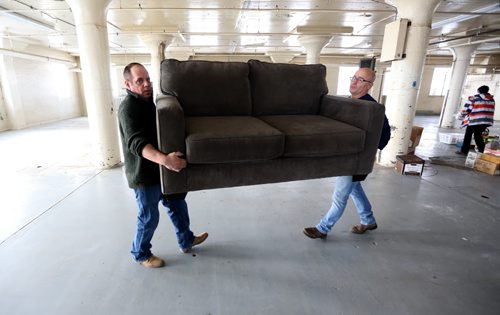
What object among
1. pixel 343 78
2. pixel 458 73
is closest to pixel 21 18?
pixel 458 73

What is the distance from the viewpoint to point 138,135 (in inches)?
56.5

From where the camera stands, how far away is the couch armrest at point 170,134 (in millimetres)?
1380

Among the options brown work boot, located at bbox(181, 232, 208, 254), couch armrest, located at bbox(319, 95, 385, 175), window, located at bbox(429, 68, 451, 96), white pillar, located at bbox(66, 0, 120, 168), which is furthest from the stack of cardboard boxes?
window, located at bbox(429, 68, 451, 96)

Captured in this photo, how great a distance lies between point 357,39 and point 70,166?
8950 mm

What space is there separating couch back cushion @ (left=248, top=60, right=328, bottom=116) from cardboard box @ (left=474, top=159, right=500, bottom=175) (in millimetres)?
3525

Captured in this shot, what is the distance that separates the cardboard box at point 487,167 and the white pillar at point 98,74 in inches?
231

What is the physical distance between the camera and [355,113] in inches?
72.8

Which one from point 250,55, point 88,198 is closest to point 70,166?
point 88,198

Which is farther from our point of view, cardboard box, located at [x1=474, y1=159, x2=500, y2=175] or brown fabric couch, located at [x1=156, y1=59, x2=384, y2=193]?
cardboard box, located at [x1=474, y1=159, x2=500, y2=175]

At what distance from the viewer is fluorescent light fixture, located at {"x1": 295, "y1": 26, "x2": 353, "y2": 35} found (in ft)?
22.1

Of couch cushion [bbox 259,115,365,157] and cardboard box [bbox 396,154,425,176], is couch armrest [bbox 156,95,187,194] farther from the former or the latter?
cardboard box [bbox 396,154,425,176]

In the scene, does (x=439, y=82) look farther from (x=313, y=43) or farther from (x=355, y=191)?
(x=355, y=191)

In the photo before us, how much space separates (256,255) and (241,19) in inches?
230

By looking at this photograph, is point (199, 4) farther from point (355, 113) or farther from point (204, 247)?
point (204, 247)
